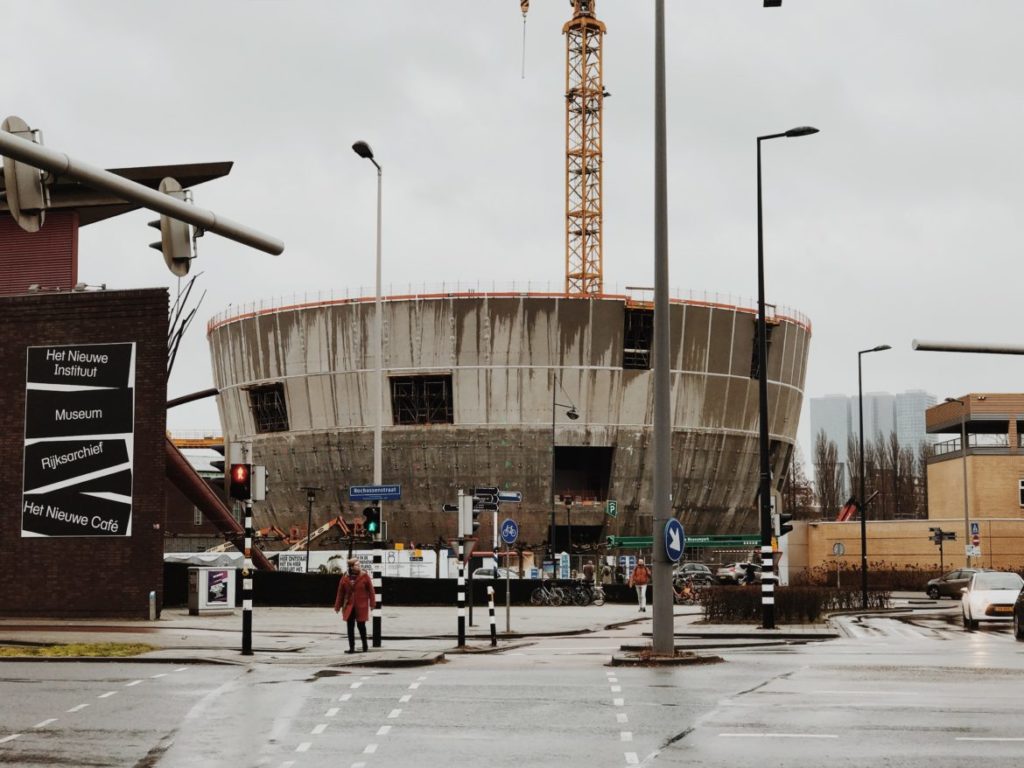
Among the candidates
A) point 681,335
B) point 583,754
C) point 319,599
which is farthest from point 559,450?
point 583,754

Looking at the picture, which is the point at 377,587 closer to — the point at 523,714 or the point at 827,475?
the point at 523,714

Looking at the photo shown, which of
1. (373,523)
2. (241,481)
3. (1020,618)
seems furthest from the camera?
(1020,618)

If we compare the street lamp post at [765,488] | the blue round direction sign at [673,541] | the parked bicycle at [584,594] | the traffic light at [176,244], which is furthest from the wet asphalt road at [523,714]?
the parked bicycle at [584,594]

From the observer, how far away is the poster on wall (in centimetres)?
3438

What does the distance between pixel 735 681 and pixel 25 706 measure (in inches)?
332

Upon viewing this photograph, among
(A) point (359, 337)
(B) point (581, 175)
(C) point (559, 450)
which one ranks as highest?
(B) point (581, 175)

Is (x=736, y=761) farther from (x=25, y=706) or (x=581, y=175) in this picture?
(x=581, y=175)

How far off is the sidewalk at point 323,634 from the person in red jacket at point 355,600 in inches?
15.9

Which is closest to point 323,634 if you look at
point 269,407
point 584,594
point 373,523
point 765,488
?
point 373,523

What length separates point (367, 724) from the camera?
13.4m

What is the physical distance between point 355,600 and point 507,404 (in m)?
59.5

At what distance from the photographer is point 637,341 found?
277ft

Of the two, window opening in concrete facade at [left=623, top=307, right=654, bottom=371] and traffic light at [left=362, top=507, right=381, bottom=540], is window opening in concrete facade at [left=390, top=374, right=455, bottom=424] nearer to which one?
window opening in concrete facade at [left=623, top=307, right=654, bottom=371]

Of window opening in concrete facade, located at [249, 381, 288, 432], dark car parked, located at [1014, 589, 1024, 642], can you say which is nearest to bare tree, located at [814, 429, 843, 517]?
window opening in concrete facade, located at [249, 381, 288, 432]
